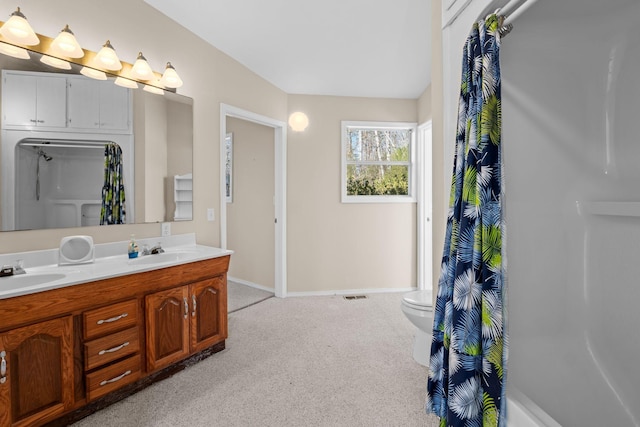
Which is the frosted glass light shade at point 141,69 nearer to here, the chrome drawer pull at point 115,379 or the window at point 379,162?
the chrome drawer pull at point 115,379

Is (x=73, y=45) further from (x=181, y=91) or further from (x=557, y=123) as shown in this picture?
(x=557, y=123)

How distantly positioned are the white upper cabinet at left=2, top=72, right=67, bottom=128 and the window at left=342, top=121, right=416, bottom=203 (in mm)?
2756

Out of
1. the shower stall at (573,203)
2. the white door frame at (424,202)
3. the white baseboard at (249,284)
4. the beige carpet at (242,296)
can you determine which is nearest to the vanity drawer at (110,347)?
the beige carpet at (242,296)

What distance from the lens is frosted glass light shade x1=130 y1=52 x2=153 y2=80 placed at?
7.46 ft

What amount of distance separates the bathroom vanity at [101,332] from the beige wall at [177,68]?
234 millimetres

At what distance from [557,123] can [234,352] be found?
248 cm

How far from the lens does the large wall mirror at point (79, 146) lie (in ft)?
5.82

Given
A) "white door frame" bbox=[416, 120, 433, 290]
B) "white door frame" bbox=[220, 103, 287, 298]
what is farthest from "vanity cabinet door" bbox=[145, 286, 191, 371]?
"white door frame" bbox=[416, 120, 433, 290]

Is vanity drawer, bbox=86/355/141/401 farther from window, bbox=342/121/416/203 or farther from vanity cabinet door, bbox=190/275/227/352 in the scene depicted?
window, bbox=342/121/416/203

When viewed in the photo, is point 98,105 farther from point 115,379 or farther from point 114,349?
point 115,379

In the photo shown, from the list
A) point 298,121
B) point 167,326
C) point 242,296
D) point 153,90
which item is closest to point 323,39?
point 298,121

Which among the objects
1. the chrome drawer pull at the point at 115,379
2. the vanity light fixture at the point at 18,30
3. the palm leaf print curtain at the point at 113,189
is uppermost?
the vanity light fixture at the point at 18,30

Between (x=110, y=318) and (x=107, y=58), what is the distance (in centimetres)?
160

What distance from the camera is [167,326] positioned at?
204 centimetres
